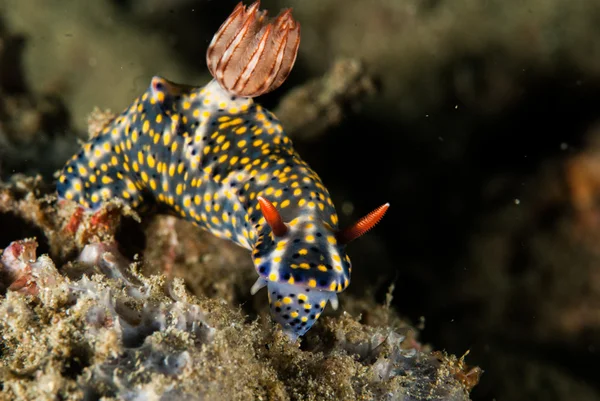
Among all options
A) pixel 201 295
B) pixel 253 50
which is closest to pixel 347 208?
Result: pixel 253 50

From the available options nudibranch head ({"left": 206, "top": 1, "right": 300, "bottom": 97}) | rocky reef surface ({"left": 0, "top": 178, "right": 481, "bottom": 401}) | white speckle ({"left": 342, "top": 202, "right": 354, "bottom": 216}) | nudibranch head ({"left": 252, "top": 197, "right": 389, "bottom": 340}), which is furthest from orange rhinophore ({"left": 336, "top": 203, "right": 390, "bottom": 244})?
white speckle ({"left": 342, "top": 202, "right": 354, "bottom": 216})

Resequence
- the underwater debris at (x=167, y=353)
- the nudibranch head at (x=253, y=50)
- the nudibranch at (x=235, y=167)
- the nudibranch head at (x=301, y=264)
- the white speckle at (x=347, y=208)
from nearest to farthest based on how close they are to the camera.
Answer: the underwater debris at (x=167, y=353) < the nudibranch head at (x=301, y=264) < the nudibranch at (x=235, y=167) < the nudibranch head at (x=253, y=50) < the white speckle at (x=347, y=208)

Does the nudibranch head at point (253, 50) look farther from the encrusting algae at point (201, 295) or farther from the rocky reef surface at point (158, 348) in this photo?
the rocky reef surface at point (158, 348)

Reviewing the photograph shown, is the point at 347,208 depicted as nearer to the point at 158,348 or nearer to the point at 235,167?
the point at 235,167

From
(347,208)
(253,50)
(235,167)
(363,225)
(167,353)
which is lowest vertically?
(347,208)

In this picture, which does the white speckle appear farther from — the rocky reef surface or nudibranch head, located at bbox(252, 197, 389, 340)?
nudibranch head, located at bbox(252, 197, 389, 340)

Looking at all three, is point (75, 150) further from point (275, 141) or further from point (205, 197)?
point (275, 141)

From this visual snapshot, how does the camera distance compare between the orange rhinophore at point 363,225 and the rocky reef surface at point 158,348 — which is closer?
the rocky reef surface at point 158,348

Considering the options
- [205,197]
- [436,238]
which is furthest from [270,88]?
[436,238]

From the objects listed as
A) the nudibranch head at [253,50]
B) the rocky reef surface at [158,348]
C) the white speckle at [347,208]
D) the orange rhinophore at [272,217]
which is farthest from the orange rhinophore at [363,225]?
the white speckle at [347,208]
